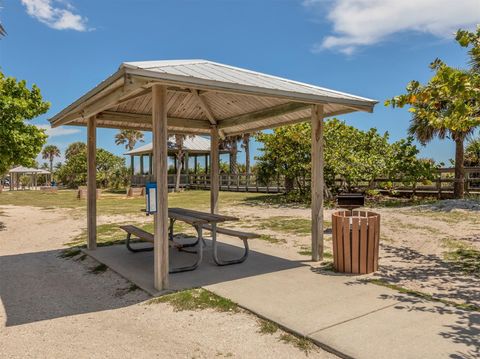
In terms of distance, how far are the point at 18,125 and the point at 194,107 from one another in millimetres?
5129

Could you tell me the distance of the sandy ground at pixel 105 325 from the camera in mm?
3137

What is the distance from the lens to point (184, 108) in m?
7.80

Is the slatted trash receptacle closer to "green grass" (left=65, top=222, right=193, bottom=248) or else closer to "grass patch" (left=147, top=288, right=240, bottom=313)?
"grass patch" (left=147, top=288, right=240, bottom=313)

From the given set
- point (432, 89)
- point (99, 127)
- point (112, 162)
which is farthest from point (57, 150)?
point (432, 89)

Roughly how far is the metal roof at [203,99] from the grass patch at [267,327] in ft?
8.54

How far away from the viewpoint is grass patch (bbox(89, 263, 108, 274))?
572 cm

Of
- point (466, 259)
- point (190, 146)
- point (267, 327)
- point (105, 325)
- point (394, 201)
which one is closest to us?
point (267, 327)

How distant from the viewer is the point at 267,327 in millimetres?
3520

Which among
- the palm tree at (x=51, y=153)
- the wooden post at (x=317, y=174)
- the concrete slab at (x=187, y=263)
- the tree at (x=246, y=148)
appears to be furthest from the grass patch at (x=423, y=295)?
the palm tree at (x=51, y=153)

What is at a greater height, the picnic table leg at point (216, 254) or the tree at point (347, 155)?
the tree at point (347, 155)

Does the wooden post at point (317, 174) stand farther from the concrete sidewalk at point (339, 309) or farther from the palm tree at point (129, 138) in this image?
the palm tree at point (129, 138)

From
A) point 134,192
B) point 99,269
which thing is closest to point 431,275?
point 99,269

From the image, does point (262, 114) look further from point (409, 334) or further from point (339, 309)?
point (409, 334)

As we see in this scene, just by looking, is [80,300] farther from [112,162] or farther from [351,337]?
[112,162]
